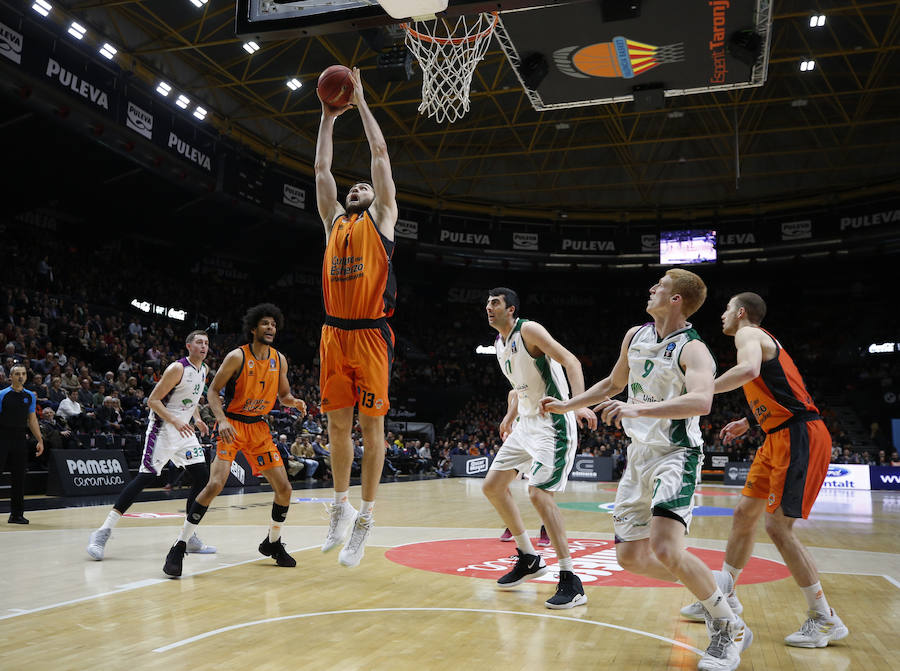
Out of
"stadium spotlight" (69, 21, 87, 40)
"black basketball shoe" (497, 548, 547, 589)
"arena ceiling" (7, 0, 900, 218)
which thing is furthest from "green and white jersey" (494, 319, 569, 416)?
"stadium spotlight" (69, 21, 87, 40)

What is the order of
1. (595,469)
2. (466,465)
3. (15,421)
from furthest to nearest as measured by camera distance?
(466,465) → (595,469) → (15,421)

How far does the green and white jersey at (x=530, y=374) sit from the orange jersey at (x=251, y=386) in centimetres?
214

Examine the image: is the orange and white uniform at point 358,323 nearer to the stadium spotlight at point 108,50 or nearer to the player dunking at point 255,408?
the player dunking at point 255,408

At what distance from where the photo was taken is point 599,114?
2236 cm

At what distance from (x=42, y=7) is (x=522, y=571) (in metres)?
16.6

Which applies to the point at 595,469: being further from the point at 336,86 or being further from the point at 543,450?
the point at 336,86

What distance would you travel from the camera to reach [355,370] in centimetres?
436

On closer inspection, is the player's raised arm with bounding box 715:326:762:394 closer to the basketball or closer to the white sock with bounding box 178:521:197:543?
the basketball

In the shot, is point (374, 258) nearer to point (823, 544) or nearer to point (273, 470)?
point (273, 470)

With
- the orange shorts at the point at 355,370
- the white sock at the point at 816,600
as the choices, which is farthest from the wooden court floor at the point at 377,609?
the orange shorts at the point at 355,370

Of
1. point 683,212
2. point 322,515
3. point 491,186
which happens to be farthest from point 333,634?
point 683,212

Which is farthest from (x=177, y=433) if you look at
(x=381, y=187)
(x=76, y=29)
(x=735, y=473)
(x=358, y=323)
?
(x=735, y=473)

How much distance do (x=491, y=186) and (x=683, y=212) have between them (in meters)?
8.13

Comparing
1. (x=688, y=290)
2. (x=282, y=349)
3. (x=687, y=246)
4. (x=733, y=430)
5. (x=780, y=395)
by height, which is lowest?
(x=733, y=430)
